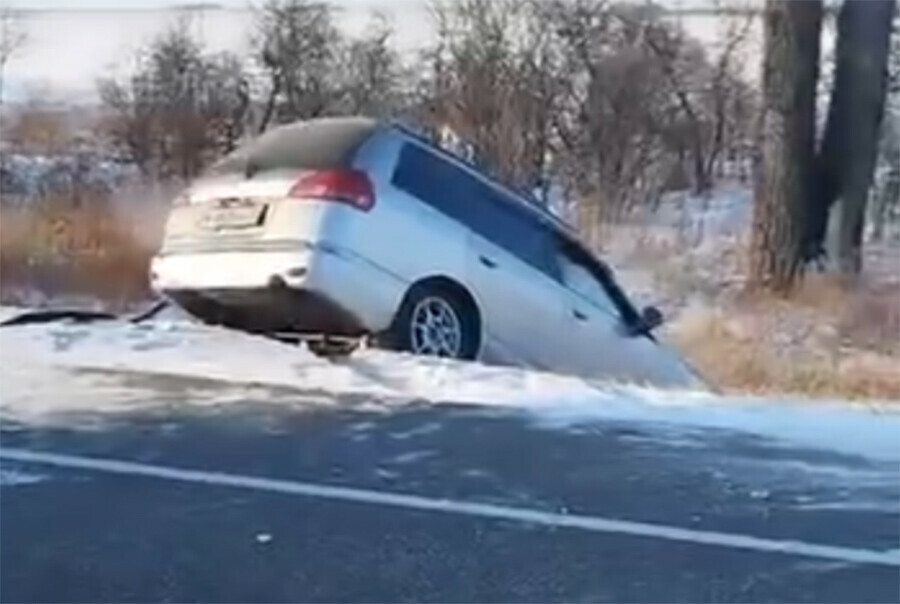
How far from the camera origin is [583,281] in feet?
27.9

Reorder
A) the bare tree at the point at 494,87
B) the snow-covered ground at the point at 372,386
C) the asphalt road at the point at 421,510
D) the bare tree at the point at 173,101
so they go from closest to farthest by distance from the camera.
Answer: the asphalt road at the point at 421,510
the snow-covered ground at the point at 372,386
the bare tree at the point at 494,87
the bare tree at the point at 173,101

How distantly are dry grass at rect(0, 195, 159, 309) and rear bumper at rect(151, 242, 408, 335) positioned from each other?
0.55 meters

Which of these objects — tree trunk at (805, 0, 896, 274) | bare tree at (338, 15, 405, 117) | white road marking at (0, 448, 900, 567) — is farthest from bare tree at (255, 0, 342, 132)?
white road marking at (0, 448, 900, 567)

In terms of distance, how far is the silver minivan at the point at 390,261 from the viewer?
7848 mm

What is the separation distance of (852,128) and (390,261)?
195cm

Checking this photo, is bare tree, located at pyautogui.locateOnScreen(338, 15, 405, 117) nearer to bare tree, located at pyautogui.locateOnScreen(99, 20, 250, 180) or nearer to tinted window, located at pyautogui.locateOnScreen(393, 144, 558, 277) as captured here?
→ bare tree, located at pyautogui.locateOnScreen(99, 20, 250, 180)

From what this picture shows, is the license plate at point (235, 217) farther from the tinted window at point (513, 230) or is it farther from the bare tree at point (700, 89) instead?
the bare tree at point (700, 89)

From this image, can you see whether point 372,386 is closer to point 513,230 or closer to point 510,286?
point 510,286

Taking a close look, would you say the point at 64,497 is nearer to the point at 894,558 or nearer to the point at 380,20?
the point at 894,558

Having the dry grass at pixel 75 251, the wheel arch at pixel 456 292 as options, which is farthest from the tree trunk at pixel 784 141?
the dry grass at pixel 75 251

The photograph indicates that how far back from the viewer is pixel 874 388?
770 centimetres

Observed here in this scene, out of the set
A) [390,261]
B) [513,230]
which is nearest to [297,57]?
[513,230]

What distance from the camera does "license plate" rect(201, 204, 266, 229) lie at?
794cm

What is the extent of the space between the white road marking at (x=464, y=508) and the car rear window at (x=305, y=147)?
100.0 inches
